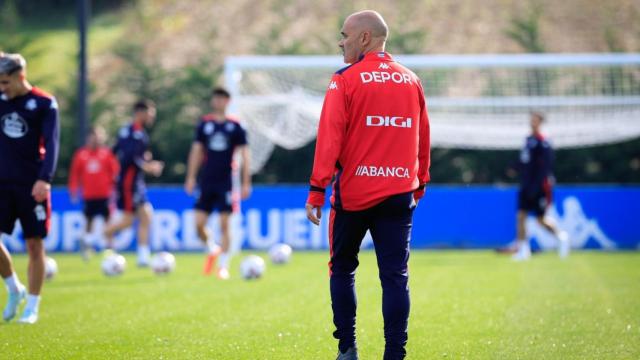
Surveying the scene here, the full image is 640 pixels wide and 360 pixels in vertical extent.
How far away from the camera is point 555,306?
9.81m

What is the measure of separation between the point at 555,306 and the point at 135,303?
4495 millimetres

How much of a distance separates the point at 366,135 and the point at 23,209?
3869mm

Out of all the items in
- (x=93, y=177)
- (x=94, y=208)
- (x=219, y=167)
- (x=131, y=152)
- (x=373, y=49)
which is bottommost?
(x=94, y=208)

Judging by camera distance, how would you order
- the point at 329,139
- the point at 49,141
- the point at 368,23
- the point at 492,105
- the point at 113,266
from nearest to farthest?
the point at 329,139, the point at 368,23, the point at 49,141, the point at 113,266, the point at 492,105

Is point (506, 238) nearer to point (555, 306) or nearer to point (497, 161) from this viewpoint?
point (497, 161)

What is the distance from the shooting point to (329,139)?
596 centimetres

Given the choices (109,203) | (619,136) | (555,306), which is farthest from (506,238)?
(555,306)

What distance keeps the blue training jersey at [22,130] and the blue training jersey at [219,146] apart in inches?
197

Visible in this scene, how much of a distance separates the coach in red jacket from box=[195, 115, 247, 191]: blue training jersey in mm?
7372

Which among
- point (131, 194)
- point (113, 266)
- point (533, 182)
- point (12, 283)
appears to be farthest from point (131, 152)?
point (12, 283)

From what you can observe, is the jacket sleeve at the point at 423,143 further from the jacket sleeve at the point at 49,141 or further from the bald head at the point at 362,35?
the jacket sleeve at the point at 49,141

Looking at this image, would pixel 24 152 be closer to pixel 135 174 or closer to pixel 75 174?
pixel 135 174

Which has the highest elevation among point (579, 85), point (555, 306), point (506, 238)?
point (579, 85)

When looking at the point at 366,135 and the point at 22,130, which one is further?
the point at 22,130
